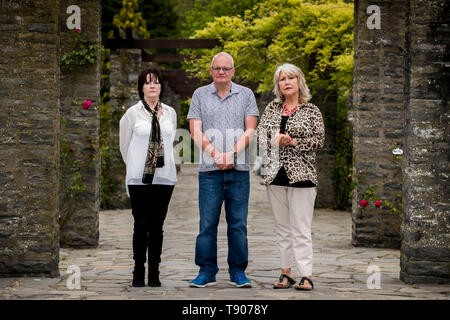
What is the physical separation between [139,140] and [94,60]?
11.1 ft

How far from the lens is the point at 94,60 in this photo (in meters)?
9.12

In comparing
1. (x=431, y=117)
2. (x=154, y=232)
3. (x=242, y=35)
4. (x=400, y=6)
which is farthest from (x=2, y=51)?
(x=242, y=35)

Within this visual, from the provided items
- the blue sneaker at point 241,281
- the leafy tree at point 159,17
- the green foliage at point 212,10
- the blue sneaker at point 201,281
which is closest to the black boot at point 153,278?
the blue sneaker at point 201,281

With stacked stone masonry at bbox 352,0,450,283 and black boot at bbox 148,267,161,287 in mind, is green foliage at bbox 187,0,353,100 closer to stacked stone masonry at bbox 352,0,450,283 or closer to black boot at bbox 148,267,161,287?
stacked stone masonry at bbox 352,0,450,283

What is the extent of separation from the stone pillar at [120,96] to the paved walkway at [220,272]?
2.70 metres

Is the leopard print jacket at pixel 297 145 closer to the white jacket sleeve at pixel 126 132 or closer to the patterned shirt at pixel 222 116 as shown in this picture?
the patterned shirt at pixel 222 116

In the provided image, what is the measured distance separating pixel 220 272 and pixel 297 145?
1776 millimetres

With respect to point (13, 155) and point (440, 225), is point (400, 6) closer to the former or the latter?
point (440, 225)

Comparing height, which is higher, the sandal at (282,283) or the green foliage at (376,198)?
the green foliage at (376,198)

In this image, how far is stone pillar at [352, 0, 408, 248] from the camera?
9.18 m

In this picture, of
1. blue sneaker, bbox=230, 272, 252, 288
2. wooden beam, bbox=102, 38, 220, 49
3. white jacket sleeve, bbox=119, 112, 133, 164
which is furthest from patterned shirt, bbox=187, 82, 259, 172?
wooden beam, bbox=102, 38, 220, 49

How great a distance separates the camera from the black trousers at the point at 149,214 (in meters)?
6.00

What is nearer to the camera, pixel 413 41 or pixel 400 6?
pixel 413 41

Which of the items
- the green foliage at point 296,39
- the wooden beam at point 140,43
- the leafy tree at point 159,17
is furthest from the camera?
the leafy tree at point 159,17
